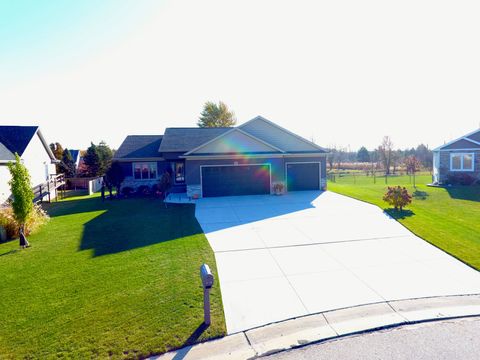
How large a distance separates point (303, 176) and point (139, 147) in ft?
44.6

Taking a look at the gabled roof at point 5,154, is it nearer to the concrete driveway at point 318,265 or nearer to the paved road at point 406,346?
the concrete driveway at point 318,265

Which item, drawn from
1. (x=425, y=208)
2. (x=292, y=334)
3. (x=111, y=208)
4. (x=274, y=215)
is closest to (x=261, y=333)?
(x=292, y=334)

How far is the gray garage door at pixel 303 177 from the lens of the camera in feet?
66.7

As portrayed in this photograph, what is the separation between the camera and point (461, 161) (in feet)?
72.3

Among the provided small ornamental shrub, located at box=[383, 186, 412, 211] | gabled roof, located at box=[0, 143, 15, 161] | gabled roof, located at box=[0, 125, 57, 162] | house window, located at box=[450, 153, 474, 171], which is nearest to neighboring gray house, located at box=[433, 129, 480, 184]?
house window, located at box=[450, 153, 474, 171]

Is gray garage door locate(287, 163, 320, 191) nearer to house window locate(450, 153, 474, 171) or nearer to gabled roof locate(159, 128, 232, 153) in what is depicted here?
gabled roof locate(159, 128, 232, 153)

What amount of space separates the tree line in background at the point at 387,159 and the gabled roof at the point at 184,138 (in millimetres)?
11067

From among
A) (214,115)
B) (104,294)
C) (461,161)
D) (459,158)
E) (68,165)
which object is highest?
(214,115)

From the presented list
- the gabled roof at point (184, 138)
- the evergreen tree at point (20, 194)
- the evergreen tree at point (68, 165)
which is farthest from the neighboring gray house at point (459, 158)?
the evergreen tree at point (68, 165)

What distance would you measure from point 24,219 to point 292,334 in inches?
390

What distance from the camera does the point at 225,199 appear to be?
1766 cm

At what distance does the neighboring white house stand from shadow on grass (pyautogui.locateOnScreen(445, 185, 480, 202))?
90.4ft

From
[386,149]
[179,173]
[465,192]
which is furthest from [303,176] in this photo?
[386,149]

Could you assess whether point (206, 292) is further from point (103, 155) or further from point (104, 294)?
point (103, 155)
